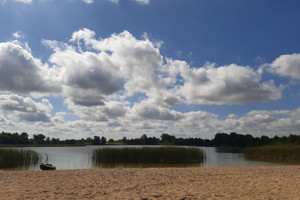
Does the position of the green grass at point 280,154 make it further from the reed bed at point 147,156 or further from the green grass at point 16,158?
the green grass at point 16,158

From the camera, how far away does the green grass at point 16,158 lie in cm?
1915

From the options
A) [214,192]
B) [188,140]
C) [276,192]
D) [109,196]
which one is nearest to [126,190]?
[109,196]

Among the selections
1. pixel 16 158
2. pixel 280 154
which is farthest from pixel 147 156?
pixel 280 154

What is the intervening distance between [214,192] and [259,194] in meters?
1.37

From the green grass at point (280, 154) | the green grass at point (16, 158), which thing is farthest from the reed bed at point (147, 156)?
the green grass at point (280, 154)

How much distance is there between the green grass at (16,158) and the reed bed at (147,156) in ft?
17.6

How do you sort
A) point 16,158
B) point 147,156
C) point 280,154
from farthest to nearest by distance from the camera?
1. point 280,154
2. point 147,156
3. point 16,158

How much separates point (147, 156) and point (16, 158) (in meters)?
11.1

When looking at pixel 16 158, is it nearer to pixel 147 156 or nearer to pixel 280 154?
pixel 147 156

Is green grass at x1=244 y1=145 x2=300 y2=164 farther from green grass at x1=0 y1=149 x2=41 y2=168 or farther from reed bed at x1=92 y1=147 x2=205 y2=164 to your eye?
green grass at x1=0 y1=149 x2=41 y2=168

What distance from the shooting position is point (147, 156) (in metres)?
23.4

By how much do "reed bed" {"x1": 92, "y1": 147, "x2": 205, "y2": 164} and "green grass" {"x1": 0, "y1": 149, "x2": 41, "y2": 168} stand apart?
17.6 feet

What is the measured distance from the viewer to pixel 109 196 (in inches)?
306

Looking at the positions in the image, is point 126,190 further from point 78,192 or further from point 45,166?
point 45,166
